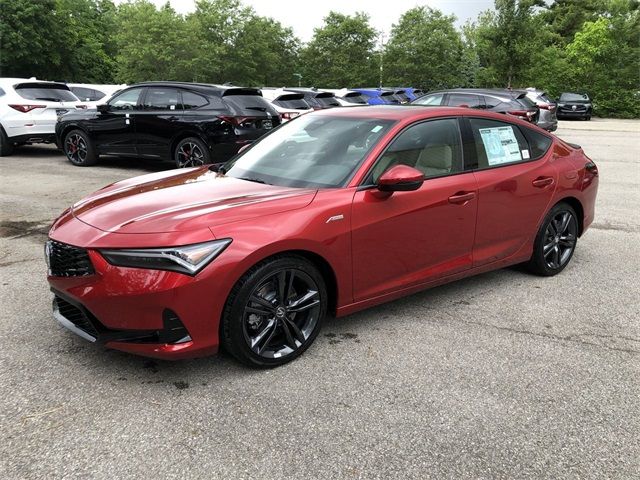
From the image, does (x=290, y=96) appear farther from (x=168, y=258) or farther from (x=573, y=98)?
(x=573, y=98)

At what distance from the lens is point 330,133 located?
4.02 m

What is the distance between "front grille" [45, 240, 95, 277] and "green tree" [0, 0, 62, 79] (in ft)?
118

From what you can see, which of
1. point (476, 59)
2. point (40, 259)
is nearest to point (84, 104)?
point (40, 259)

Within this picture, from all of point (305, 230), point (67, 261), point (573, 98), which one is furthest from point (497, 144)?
point (573, 98)

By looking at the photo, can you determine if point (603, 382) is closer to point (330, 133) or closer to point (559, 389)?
point (559, 389)

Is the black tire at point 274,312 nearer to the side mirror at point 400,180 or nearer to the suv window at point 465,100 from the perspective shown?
the side mirror at point 400,180

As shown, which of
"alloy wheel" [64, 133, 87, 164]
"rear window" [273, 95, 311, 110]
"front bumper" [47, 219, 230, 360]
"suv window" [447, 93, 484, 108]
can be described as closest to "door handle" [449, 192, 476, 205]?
"front bumper" [47, 219, 230, 360]

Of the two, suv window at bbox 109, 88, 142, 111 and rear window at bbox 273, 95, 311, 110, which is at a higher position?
suv window at bbox 109, 88, 142, 111

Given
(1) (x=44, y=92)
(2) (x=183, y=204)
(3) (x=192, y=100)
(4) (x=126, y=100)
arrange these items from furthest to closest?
(1) (x=44, y=92)
(4) (x=126, y=100)
(3) (x=192, y=100)
(2) (x=183, y=204)

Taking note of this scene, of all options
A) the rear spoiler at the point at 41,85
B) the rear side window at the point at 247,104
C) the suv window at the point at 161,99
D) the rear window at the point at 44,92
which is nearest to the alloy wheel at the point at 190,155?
the suv window at the point at 161,99

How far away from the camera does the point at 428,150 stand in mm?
3922

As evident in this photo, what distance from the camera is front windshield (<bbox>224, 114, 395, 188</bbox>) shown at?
3629 mm

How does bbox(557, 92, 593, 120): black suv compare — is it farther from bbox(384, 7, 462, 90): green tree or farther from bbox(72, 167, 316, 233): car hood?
bbox(72, 167, 316, 233): car hood

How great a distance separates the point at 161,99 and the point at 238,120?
1688mm
